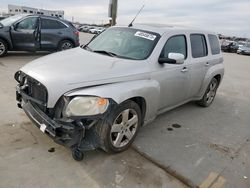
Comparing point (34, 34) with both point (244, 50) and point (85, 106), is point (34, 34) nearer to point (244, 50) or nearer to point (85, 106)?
point (85, 106)

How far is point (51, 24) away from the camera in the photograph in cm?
1044

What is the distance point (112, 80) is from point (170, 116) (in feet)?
7.50

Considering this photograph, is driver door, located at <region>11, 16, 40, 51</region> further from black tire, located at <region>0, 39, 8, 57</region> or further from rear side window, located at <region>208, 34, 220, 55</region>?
rear side window, located at <region>208, 34, 220, 55</region>

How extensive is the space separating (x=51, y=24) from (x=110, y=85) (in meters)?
8.22

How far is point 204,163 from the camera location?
3574 millimetres

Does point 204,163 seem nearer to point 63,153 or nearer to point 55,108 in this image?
point 63,153

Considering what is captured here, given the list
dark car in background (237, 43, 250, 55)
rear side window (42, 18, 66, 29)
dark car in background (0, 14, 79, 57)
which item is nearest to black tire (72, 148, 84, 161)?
dark car in background (0, 14, 79, 57)

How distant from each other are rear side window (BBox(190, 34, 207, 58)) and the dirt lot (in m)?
1.33

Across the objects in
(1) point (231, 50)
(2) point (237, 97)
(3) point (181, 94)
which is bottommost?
(1) point (231, 50)

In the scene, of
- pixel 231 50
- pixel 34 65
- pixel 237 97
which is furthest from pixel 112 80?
pixel 231 50

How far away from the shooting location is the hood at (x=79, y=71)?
9.75 ft

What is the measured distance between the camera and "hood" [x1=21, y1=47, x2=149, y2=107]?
297 cm

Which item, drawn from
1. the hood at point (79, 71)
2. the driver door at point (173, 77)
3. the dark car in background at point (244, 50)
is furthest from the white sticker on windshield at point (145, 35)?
the dark car in background at point (244, 50)

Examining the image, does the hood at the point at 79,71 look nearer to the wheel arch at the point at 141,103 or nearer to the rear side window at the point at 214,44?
the wheel arch at the point at 141,103
